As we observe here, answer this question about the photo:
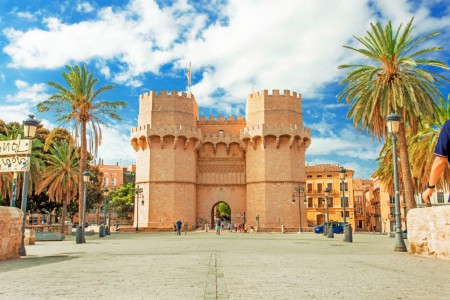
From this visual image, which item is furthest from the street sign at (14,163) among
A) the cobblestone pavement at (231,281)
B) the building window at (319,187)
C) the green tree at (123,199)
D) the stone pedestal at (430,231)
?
the building window at (319,187)

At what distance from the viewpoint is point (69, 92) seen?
85.3 feet

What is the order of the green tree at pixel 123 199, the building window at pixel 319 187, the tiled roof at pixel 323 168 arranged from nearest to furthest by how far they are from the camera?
the building window at pixel 319 187 < the tiled roof at pixel 323 168 < the green tree at pixel 123 199

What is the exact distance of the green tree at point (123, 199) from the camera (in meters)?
65.9

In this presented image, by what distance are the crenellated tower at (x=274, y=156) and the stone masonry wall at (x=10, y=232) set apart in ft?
98.3

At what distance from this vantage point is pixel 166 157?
41062 mm

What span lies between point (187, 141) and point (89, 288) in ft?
116

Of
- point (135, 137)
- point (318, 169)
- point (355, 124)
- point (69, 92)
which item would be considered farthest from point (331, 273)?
point (318, 169)

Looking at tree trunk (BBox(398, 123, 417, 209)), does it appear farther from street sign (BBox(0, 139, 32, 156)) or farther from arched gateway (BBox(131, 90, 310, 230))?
arched gateway (BBox(131, 90, 310, 230))

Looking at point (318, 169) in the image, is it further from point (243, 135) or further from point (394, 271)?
point (394, 271)

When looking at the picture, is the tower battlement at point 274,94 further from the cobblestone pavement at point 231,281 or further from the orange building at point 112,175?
the orange building at point 112,175

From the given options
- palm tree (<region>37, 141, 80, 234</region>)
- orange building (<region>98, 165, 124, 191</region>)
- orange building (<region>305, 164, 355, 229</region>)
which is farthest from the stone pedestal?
orange building (<region>98, 165, 124, 191</region>)

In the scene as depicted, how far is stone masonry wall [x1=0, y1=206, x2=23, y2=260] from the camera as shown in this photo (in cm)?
1090

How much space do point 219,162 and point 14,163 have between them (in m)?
32.1

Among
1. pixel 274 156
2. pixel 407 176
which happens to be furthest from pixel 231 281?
pixel 274 156
